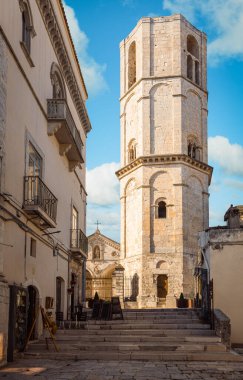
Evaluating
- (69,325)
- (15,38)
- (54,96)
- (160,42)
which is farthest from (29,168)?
(160,42)

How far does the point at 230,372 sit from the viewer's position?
470 inches

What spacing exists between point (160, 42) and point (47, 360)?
31570mm

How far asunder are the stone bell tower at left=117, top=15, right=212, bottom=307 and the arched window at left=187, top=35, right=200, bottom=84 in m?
0.08

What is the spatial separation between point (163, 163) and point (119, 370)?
89.9ft

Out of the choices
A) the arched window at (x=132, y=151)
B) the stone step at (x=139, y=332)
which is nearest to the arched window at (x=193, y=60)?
the arched window at (x=132, y=151)

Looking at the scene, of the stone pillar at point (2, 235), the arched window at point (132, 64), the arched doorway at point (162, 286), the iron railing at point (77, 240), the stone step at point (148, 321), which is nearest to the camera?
the stone pillar at point (2, 235)

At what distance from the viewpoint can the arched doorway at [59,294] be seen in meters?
20.4

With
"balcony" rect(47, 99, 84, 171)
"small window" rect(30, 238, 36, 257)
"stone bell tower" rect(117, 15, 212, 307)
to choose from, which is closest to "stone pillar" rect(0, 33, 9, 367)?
"small window" rect(30, 238, 36, 257)

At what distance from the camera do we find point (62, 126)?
60.2ft

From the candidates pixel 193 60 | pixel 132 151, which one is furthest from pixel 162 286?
pixel 193 60

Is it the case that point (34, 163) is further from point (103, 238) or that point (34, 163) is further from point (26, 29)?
point (103, 238)

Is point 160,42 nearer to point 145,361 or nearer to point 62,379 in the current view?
point 145,361

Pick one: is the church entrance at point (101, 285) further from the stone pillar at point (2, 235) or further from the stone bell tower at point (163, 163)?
the stone pillar at point (2, 235)

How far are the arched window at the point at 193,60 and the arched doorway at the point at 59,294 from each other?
2512 cm
